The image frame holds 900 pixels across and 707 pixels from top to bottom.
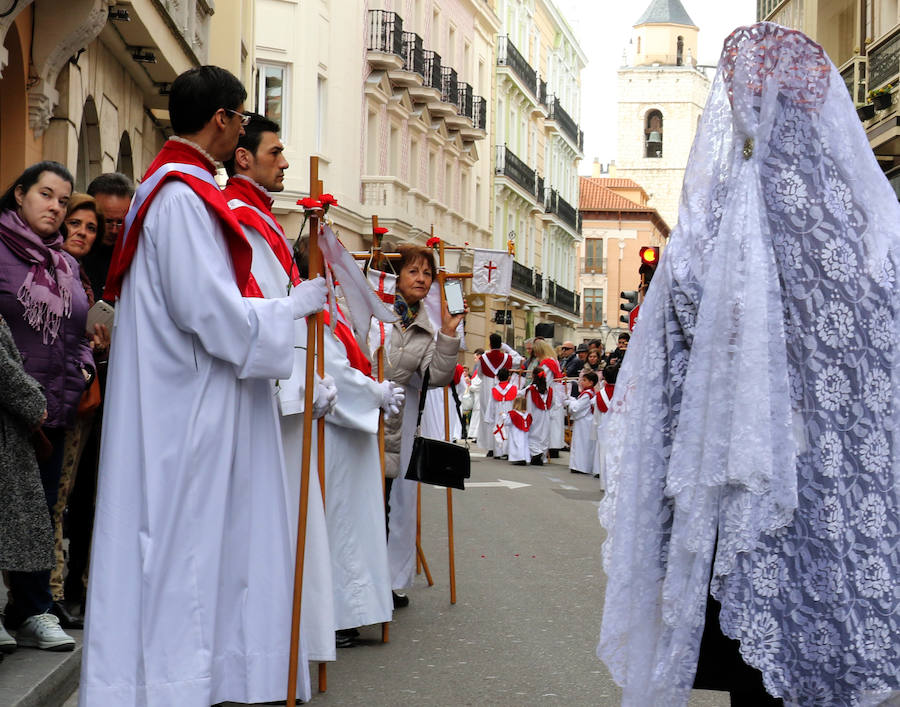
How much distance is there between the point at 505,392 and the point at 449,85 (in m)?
19.2

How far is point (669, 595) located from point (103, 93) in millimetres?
13536

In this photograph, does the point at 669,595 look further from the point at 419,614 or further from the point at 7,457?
the point at 419,614

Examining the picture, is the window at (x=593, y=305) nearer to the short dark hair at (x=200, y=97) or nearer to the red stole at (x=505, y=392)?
the red stole at (x=505, y=392)

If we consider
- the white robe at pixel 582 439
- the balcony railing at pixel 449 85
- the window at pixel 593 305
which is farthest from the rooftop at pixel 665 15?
the white robe at pixel 582 439

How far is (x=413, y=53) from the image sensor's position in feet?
130

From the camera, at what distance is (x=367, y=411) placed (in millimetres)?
7117

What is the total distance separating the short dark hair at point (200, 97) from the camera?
16.4 feet

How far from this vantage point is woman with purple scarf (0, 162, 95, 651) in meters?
6.38

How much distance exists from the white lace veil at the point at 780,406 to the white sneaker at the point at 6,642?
9.24 ft

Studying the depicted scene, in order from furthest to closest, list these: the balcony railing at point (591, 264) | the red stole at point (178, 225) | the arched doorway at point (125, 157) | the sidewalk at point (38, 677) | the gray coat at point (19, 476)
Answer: the balcony railing at point (591, 264)
the arched doorway at point (125, 157)
the gray coat at point (19, 476)
the sidewalk at point (38, 677)
the red stole at point (178, 225)

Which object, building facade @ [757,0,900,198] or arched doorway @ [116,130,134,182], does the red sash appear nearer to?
building facade @ [757,0,900,198]

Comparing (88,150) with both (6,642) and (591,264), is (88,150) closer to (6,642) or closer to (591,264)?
(6,642)

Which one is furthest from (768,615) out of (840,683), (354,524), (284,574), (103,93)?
(103,93)

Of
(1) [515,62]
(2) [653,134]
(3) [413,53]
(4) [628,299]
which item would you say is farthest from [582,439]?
(2) [653,134]
